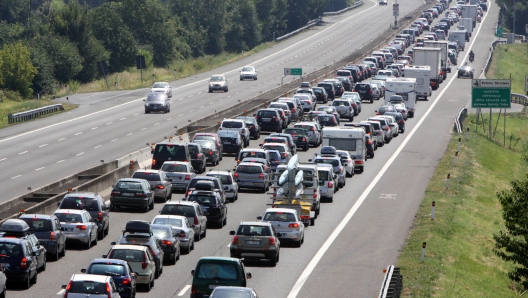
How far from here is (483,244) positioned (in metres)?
44.6

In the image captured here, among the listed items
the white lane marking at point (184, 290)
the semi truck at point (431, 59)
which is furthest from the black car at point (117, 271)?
the semi truck at point (431, 59)

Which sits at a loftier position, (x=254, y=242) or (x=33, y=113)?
(x=254, y=242)

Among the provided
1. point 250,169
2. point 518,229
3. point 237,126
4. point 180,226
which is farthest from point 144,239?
point 237,126

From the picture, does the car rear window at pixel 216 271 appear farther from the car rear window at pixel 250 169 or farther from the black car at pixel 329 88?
the black car at pixel 329 88

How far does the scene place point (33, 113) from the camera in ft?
247

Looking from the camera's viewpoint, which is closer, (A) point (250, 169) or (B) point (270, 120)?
(A) point (250, 169)

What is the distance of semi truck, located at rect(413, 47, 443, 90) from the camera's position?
99.7 meters

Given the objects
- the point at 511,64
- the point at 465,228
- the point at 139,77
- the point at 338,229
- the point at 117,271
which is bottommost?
the point at 511,64

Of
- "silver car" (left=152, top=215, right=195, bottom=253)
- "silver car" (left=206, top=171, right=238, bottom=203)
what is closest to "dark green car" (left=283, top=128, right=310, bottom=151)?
"silver car" (left=206, top=171, right=238, bottom=203)

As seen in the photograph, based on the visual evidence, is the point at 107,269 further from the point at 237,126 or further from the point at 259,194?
the point at 237,126

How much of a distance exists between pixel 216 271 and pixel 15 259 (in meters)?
5.20

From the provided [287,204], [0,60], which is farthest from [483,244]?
[0,60]

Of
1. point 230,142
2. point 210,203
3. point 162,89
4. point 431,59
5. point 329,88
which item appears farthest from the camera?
point 431,59

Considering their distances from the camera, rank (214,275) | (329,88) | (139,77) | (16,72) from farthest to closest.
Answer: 1. (139,77)
2. (16,72)
3. (329,88)
4. (214,275)
